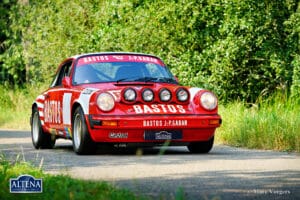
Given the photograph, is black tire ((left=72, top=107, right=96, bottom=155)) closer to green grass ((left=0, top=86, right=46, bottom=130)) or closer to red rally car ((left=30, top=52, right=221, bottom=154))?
red rally car ((left=30, top=52, right=221, bottom=154))

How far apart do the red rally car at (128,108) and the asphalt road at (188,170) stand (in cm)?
28

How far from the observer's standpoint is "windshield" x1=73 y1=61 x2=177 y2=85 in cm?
1345

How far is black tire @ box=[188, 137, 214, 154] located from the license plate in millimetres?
724

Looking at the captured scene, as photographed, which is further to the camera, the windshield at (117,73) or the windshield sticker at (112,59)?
the windshield sticker at (112,59)

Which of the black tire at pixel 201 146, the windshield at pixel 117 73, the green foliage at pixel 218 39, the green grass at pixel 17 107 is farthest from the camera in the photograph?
the green grass at pixel 17 107

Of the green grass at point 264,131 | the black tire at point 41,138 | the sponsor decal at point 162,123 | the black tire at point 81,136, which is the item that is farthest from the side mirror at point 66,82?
the green grass at point 264,131

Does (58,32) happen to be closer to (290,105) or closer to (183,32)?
(183,32)

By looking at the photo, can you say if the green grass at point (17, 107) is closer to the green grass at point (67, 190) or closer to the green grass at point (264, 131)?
the green grass at point (264, 131)

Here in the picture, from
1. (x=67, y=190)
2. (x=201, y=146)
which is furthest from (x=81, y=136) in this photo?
(x=67, y=190)

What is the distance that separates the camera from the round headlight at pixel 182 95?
12.6 meters

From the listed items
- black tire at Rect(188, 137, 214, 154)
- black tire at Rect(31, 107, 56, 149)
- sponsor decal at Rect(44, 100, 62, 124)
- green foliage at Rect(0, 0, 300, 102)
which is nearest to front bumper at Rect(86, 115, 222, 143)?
black tire at Rect(188, 137, 214, 154)

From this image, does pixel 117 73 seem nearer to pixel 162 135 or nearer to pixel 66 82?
pixel 66 82

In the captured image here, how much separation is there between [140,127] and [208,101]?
1.14 metres

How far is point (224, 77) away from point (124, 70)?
32.1ft
